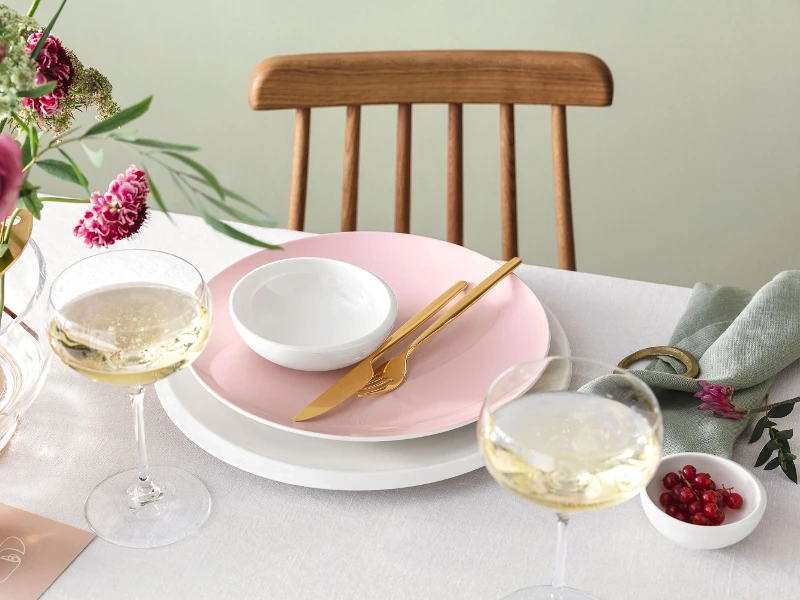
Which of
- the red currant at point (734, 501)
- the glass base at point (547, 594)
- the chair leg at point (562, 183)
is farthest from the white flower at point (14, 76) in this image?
the chair leg at point (562, 183)

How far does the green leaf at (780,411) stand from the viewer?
0.80m

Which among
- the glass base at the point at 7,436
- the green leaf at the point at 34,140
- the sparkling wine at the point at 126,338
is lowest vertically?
the glass base at the point at 7,436

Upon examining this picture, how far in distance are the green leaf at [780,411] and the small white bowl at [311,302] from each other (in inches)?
14.1

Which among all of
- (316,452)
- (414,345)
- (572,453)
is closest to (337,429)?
(316,452)

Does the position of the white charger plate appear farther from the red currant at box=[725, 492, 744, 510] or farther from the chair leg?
the chair leg

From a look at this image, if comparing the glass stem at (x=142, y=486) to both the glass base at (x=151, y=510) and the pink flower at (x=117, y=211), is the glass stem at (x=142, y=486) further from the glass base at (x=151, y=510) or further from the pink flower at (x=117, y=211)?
the pink flower at (x=117, y=211)

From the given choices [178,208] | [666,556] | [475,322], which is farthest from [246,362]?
[178,208]

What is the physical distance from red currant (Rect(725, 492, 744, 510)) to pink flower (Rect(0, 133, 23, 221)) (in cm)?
57

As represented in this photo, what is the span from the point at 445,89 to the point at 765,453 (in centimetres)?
77

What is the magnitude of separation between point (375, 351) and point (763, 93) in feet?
5.33

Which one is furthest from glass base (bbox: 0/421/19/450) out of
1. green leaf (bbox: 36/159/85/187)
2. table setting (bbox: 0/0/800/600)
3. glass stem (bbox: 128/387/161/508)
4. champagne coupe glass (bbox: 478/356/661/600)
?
champagne coupe glass (bbox: 478/356/661/600)

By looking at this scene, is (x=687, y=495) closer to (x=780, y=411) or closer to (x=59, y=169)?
(x=780, y=411)

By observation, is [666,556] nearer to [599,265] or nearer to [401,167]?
[401,167]

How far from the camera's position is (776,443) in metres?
0.77
